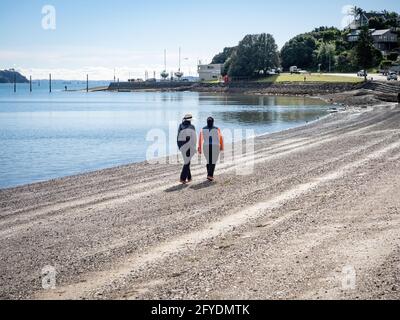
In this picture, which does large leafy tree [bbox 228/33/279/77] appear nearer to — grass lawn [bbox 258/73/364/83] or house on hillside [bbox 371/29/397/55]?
grass lawn [bbox 258/73/364/83]

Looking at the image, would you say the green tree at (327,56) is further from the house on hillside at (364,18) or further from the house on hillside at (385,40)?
the house on hillside at (364,18)

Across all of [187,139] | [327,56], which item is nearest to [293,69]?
[327,56]

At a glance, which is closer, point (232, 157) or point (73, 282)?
point (73, 282)

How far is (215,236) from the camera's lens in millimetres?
10750

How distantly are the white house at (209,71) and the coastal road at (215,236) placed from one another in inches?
6709

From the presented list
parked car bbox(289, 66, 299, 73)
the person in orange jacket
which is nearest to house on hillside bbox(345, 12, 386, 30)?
parked car bbox(289, 66, 299, 73)

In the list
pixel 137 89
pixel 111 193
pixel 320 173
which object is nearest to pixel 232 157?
pixel 320 173

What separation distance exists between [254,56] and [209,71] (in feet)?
138

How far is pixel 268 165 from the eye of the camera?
2122cm

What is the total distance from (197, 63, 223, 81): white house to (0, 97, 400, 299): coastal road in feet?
559

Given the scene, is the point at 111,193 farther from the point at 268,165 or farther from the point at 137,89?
the point at 137,89

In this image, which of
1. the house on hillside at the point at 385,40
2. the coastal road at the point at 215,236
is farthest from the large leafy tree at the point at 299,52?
the coastal road at the point at 215,236

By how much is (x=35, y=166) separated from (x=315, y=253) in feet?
73.2

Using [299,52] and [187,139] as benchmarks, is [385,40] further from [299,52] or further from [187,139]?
[187,139]
